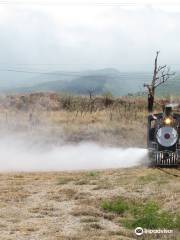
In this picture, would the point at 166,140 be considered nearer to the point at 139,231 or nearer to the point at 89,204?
the point at 89,204

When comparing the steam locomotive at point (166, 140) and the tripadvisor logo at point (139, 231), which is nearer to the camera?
the tripadvisor logo at point (139, 231)

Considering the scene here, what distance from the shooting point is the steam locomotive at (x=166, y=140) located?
2891 centimetres

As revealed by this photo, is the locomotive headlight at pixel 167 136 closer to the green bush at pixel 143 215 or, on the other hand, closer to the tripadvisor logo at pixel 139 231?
the green bush at pixel 143 215

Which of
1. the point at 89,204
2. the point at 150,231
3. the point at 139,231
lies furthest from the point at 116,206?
the point at 150,231

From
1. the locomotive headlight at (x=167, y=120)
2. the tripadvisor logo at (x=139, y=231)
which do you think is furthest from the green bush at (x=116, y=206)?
the locomotive headlight at (x=167, y=120)

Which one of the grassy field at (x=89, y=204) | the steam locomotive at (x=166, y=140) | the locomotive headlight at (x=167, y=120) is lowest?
the grassy field at (x=89, y=204)

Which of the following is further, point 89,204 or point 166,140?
point 166,140

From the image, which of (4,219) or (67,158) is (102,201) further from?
(67,158)

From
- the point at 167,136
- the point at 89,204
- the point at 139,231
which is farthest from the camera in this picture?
the point at 167,136

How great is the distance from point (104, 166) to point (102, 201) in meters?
11.2

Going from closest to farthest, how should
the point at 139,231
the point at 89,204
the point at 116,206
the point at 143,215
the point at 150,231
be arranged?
the point at 150,231 → the point at 139,231 → the point at 143,215 → the point at 116,206 → the point at 89,204

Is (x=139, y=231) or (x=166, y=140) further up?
(x=166, y=140)

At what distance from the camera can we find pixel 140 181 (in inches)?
979

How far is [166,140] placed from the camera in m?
29.0
